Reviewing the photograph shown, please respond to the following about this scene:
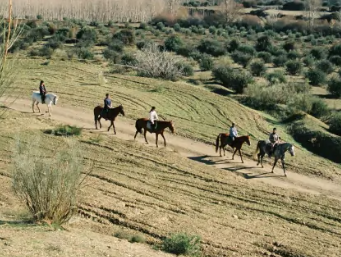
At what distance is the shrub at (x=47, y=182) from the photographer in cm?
1331

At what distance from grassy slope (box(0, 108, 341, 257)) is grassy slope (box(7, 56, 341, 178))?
3793mm

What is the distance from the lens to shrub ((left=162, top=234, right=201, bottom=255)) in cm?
1323

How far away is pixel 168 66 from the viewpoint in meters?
38.7

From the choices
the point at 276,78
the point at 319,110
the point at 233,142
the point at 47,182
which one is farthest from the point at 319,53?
the point at 47,182

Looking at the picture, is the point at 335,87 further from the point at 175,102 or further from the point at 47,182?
the point at 47,182

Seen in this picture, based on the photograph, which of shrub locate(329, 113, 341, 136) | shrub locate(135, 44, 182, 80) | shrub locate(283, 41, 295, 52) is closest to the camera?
shrub locate(329, 113, 341, 136)

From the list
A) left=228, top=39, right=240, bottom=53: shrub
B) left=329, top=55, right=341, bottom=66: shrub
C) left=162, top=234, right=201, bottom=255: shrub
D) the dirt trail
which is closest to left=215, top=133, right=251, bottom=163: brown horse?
the dirt trail

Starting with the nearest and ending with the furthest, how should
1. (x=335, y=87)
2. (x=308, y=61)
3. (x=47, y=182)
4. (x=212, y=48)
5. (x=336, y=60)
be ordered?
(x=47, y=182) < (x=335, y=87) < (x=308, y=61) < (x=336, y=60) < (x=212, y=48)

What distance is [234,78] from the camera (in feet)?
120

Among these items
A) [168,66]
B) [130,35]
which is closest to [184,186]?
[168,66]

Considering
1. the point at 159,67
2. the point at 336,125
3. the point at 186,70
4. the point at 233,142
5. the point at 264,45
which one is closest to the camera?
the point at 233,142

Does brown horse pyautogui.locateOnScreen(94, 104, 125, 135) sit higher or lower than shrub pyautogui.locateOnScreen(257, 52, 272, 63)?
lower

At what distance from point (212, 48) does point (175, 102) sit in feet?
82.6

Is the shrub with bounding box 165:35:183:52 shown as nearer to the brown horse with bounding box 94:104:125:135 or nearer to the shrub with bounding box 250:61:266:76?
the shrub with bounding box 250:61:266:76
